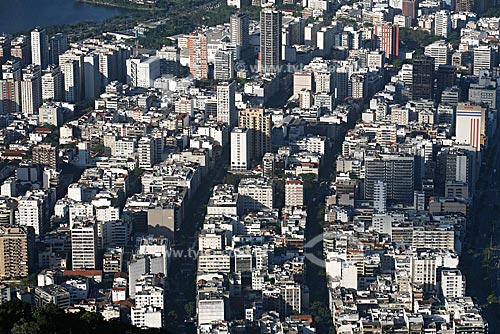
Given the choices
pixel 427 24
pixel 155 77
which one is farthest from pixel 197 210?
pixel 427 24

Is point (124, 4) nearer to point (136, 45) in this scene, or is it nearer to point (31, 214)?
point (136, 45)

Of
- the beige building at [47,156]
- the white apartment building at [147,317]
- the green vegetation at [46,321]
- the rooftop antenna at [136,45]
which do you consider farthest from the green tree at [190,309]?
the rooftop antenna at [136,45]

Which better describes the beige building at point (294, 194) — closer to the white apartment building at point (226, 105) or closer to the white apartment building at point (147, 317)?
the white apartment building at point (226, 105)

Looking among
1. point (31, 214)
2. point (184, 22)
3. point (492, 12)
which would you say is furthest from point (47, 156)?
point (492, 12)

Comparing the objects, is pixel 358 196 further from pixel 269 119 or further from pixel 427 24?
pixel 427 24

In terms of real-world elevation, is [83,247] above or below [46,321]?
below

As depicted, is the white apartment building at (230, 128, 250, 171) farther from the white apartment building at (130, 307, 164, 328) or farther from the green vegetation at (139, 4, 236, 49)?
the green vegetation at (139, 4, 236, 49)
